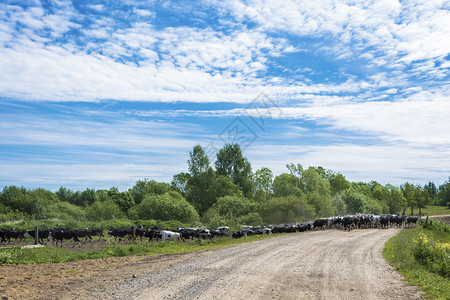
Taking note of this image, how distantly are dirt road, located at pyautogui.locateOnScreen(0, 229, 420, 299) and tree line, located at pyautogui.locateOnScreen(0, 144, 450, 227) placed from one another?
32.5 m

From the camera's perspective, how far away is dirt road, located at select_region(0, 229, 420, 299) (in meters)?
10.9

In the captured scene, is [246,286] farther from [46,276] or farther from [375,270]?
[46,276]

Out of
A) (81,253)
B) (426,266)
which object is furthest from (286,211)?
(81,253)

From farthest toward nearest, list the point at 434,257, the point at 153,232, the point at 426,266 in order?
the point at 153,232 → the point at 434,257 → the point at 426,266

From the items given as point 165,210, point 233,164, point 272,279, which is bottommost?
point 272,279

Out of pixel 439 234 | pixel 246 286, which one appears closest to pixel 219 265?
pixel 246 286

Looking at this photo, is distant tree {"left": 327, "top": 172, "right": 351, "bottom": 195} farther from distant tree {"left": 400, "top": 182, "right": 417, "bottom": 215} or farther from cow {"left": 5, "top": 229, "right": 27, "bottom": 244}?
cow {"left": 5, "top": 229, "right": 27, "bottom": 244}

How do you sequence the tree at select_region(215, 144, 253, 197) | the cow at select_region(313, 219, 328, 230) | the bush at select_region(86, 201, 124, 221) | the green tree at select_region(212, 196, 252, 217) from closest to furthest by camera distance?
the cow at select_region(313, 219, 328, 230) < the green tree at select_region(212, 196, 252, 217) < the bush at select_region(86, 201, 124, 221) < the tree at select_region(215, 144, 253, 197)

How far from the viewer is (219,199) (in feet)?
188

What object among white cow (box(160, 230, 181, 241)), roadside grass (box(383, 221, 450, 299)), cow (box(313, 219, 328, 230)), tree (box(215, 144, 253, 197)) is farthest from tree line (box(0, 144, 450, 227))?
roadside grass (box(383, 221, 450, 299))

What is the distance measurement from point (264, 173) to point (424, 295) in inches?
2787

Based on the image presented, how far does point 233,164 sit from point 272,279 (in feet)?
224

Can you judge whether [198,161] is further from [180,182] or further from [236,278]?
[236,278]

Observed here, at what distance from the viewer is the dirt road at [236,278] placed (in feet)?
35.6
